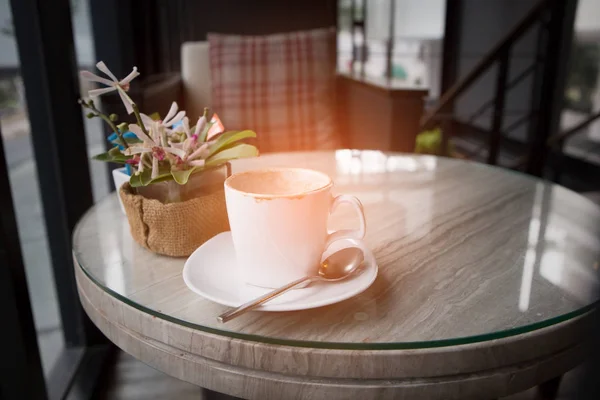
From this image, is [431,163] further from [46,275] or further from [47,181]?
[46,275]

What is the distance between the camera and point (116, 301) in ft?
1.66

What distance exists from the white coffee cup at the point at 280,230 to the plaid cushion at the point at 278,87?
1401 mm

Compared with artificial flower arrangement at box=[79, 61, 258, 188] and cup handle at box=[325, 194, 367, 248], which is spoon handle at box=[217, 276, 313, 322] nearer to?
cup handle at box=[325, 194, 367, 248]

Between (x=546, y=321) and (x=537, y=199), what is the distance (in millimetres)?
418

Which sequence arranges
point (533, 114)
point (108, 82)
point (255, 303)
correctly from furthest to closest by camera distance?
point (533, 114) → point (108, 82) → point (255, 303)

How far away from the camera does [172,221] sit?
0.59 meters

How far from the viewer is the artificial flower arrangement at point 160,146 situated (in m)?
0.57

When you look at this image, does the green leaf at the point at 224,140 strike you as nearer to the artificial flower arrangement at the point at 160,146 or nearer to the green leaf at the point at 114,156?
the artificial flower arrangement at the point at 160,146

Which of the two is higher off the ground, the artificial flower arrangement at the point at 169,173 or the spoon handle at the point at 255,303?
the artificial flower arrangement at the point at 169,173

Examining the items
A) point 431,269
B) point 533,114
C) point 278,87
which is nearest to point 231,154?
point 431,269

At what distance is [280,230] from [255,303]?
0.07 metres

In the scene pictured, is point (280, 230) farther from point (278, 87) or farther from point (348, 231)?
point (278, 87)

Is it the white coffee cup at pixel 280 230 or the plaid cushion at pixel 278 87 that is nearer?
the white coffee cup at pixel 280 230

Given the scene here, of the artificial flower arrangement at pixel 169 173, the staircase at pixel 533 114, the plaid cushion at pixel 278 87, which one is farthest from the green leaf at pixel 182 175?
the staircase at pixel 533 114
